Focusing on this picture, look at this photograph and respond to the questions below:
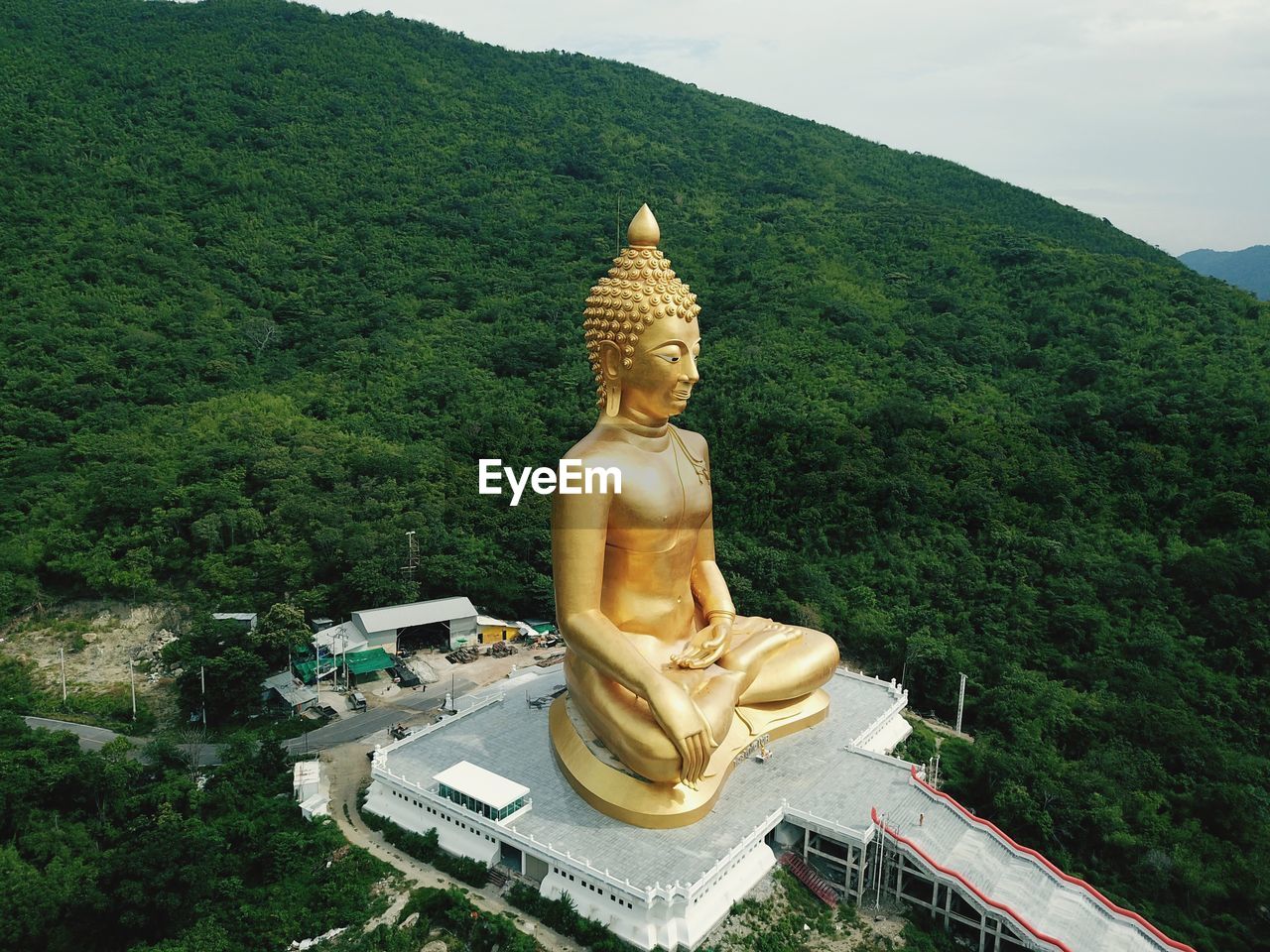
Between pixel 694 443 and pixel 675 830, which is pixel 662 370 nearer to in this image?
pixel 694 443

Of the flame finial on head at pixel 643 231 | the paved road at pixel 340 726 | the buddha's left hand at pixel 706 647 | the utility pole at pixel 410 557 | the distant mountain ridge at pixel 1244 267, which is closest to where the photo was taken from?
the flame finial on head at pixel 643 231

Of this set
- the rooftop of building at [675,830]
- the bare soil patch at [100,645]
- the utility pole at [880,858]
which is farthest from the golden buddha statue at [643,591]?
the bare soil patch at [100,645]

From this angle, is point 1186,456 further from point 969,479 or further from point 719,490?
point 719,490

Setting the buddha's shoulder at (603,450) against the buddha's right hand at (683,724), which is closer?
the buddha's right hand at (683,724)

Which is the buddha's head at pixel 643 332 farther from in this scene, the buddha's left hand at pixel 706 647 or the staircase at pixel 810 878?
the staircase at pixel 810 878

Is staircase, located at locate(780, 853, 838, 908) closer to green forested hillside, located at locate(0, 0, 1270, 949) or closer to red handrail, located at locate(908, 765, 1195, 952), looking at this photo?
red handrail, located at locate(908, 765, 1195, 952)

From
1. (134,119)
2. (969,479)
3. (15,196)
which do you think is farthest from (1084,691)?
(134,119)

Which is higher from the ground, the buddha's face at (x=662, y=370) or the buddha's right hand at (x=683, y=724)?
the buddha's face at (x=662, y=370)
